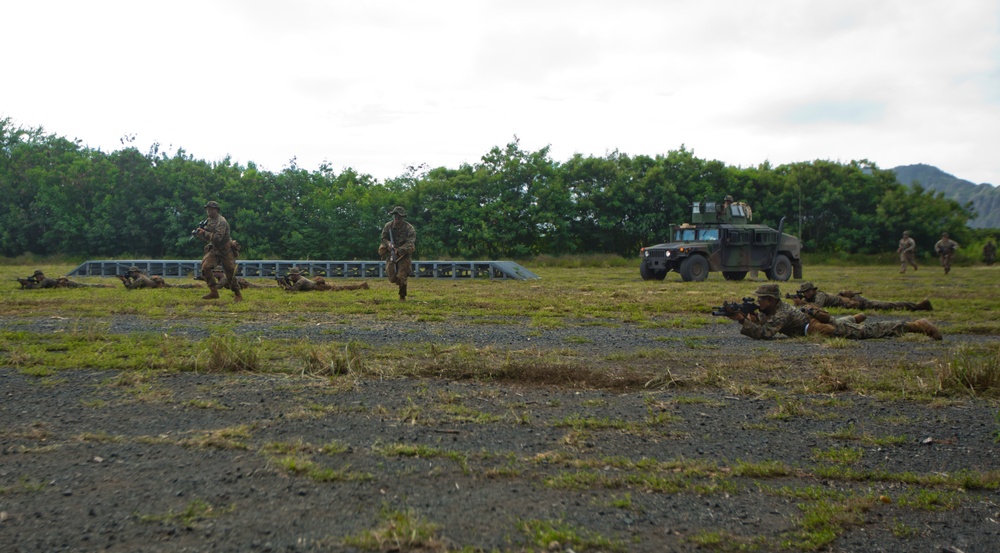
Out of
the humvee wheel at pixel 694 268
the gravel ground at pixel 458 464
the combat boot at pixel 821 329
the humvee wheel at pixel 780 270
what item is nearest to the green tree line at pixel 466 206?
the humvee wheel at pixel 780 270

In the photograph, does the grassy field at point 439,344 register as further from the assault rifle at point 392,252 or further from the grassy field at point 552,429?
the assault rifle at point 392,252

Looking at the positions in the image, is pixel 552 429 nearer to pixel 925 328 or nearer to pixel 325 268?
pixel 925 328

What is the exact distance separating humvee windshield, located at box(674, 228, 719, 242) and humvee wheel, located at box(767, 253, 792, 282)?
2750 millimetres

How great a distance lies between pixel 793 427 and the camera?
6.11 meters

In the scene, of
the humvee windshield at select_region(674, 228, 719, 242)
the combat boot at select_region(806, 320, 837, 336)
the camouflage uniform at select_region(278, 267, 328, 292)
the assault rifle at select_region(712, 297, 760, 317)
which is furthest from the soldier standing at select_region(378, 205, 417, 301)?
the humvee windshield at select_region(674, 228, 719, 242)

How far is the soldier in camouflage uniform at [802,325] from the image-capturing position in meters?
10.9

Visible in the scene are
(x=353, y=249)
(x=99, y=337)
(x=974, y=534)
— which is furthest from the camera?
(x=353, y=249)

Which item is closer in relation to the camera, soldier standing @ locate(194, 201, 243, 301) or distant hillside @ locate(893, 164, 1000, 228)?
soldier standing @ locate(194, 201, 243, 301)

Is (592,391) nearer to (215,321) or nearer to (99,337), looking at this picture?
(99,337)

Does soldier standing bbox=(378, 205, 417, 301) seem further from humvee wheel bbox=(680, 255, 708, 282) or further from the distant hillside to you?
the distant hillside

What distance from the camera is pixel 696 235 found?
1127 inches

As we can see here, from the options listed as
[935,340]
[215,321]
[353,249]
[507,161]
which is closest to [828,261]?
[507,161]

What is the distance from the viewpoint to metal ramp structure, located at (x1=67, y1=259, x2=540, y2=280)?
29797mm

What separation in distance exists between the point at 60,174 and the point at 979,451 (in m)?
52.4
